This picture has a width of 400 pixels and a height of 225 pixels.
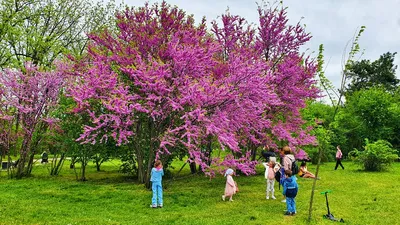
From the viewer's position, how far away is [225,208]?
33.4 feet

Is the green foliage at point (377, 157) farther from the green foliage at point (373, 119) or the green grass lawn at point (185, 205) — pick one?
the green foliage at point (373, 119)

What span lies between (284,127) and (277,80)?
8.21ft

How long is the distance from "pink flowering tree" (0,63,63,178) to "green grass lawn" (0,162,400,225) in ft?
13.6

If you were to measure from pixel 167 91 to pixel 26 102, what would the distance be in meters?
9.70

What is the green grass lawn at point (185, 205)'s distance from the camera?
8.65 m

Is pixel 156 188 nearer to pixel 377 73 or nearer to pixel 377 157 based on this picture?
pixel 377 157

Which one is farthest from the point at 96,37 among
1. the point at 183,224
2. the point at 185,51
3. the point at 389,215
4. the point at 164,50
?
the point at 389,215

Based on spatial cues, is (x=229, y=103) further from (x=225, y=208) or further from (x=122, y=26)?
(x=122, y=26)

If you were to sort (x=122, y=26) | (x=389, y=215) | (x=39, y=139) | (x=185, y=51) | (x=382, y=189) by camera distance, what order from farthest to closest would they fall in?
(x=39, y=139) → (x=122, y=26) → (x=382, y=189) → (x=185, y=51) → (x=389, y=215)

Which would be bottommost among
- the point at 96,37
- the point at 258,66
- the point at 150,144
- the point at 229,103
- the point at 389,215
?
the point at 389,215

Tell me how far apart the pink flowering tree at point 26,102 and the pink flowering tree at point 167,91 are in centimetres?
213

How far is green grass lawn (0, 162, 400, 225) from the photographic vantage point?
340 inches

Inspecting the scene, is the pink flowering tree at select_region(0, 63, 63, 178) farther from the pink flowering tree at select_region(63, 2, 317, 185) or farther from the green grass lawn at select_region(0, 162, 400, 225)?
the green grass lawn at select_region(0, 162, 400, 225)

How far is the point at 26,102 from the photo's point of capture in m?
18.0
